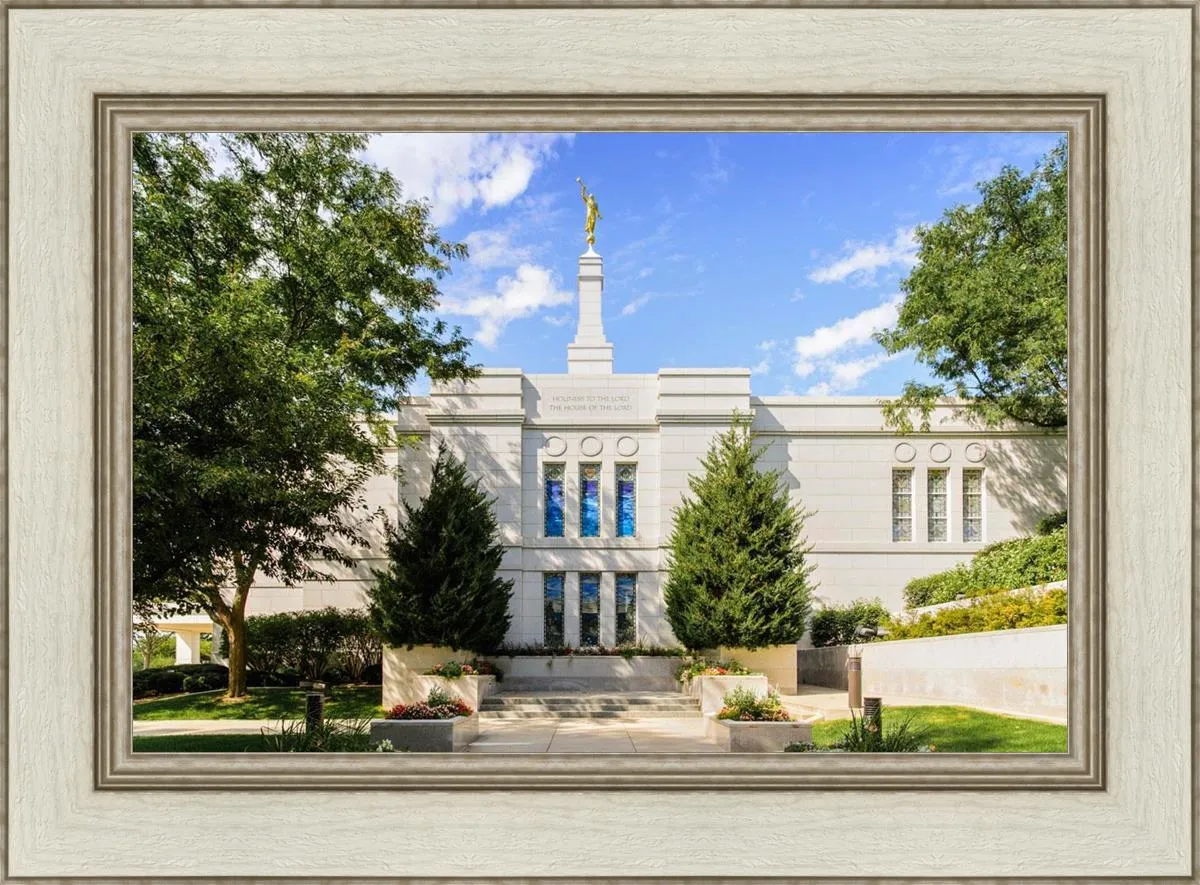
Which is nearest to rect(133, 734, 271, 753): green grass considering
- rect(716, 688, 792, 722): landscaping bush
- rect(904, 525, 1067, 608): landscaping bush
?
rect(716, 688, 792, 722): landscaping bush

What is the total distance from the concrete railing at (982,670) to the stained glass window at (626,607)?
4387mm

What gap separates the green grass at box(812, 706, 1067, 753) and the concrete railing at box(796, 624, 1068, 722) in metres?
0.32

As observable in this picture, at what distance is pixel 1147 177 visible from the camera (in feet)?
13.4

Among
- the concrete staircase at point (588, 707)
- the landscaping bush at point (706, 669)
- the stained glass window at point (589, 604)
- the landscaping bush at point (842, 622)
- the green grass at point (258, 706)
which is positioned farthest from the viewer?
the stained glass window at point (589, 604)

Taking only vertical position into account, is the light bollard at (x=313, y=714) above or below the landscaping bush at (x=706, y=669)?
above

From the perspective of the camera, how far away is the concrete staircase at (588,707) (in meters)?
11.5

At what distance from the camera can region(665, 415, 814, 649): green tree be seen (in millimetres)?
12414

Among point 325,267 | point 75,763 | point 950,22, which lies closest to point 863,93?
point 950,22

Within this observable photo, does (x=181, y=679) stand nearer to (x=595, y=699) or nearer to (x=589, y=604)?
(x=595, y=699)

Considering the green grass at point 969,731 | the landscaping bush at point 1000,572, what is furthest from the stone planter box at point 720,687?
the landscaping bush at point 1000,572

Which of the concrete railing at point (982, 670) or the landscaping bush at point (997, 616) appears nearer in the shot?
the concrete railing at point (982, 670)

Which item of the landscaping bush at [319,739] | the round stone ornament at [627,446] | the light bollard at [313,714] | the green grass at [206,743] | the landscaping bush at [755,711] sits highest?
the round stone ornament at [627,446]

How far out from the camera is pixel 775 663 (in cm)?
1318

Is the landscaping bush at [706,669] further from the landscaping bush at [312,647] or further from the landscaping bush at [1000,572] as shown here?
the landscaping bush at [312,647]
